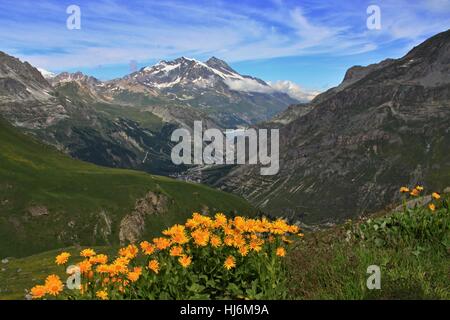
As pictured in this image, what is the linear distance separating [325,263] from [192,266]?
303cm

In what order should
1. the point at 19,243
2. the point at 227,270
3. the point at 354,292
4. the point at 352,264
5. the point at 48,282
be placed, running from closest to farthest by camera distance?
the point at 48,282, the point at 354,292, the point at 227,270, the point at 352,264, the point at 19,243

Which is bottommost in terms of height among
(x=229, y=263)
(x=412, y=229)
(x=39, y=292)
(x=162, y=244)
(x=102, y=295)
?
(x=102, y=295)

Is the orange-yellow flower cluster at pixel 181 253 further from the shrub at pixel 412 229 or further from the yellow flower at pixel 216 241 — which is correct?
the shrub at pixel 412 229

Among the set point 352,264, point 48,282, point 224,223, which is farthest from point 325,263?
point 48,282

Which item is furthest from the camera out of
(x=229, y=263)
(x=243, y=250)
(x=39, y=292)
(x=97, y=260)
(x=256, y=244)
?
(x=256, y=244)

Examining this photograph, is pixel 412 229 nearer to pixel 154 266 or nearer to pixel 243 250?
pixel 243 250

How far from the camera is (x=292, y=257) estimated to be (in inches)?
430

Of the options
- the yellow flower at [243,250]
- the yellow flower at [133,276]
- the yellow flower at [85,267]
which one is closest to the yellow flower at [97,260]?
the yellow flower at [85,267]

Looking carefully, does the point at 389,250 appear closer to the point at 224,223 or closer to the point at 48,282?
the point at 224,223

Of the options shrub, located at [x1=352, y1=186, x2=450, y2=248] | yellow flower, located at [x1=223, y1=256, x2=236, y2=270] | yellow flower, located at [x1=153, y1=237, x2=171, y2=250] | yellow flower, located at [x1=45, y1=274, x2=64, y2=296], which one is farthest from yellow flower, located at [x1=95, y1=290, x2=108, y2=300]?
shrub, located at [x1=352, y1=186, x2=450, y2=248]

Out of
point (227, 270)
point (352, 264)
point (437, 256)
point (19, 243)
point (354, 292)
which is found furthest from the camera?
point (19, 243)

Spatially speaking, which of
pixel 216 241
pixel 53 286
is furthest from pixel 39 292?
pixel 216 241

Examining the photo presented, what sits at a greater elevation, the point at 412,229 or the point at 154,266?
the point at 412,229

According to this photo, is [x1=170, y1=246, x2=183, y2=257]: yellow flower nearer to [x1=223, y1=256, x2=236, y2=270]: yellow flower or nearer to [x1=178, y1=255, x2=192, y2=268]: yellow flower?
[x1=178, y1=255, x2=192, y2=268]: yellow flower
